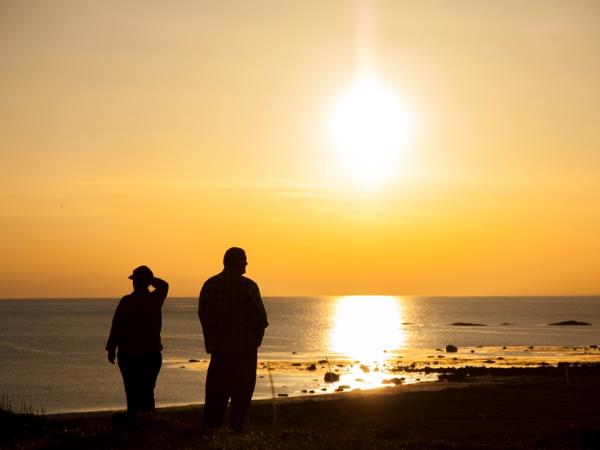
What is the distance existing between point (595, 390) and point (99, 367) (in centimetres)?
5300

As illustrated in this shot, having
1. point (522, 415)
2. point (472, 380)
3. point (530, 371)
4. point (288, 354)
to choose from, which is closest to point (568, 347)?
point (288, 354)

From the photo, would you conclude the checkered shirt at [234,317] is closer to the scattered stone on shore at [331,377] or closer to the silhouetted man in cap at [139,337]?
the silhouetted man in cap at [139,337]

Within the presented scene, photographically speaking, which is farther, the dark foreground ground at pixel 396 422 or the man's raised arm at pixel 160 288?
the man's raised arm at pixel 160 288

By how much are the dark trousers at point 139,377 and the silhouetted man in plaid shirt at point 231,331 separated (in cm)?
147

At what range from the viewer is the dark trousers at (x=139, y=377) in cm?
1222

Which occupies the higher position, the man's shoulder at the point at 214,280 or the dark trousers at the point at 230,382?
the man's shoulder at the point at 214,280

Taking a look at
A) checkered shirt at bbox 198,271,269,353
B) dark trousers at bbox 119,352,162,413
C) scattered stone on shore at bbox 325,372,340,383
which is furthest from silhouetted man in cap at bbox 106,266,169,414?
scattered stone on shore at bbox 325,372,340,383

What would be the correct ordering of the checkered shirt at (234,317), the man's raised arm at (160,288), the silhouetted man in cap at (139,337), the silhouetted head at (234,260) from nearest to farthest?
1. the checkered shirt at (234,317)
2. the silhouetted head at (234,260)
3. the silhouetted man in cap at (139,337)
4. the man's raised arm at (160,288)

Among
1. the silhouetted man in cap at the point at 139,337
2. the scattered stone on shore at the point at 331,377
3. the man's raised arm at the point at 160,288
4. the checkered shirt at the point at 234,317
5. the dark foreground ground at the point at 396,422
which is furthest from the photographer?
the scattered stone on shore at the point at 331,377

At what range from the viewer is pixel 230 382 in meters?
11.0

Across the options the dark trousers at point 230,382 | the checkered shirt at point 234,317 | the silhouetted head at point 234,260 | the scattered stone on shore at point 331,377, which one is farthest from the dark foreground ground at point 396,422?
the scattered stone on shore at point 331,377

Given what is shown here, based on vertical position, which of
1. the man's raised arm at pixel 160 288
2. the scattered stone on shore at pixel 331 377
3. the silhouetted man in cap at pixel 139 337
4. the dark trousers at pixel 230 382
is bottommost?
the dark trousers at pixel 230 382

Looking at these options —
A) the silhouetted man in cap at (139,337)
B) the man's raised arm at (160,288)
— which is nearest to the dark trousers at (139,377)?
the silhouetted man in cap at (139,337)

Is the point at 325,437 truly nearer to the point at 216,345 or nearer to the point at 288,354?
the point at 216,345
